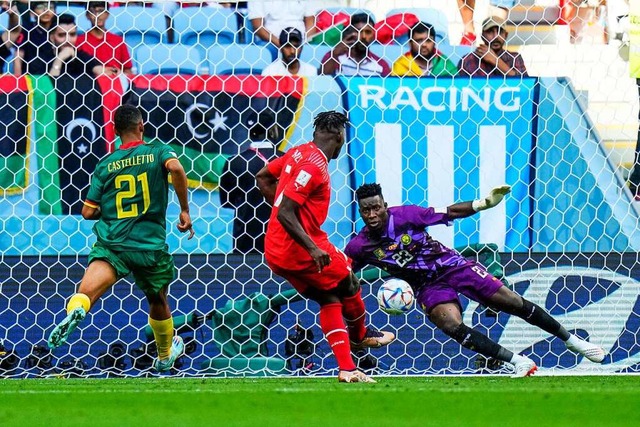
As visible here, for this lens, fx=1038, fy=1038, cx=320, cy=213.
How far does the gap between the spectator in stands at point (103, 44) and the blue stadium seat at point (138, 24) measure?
22cm

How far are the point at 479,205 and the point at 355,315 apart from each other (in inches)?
38.7

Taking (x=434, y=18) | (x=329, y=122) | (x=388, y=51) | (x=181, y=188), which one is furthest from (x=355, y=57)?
(x=181, y=188)

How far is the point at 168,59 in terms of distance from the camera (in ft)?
27.1

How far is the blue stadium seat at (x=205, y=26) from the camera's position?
8910mm

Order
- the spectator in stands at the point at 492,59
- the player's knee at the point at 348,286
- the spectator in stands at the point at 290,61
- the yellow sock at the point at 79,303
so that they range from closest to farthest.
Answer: the yellow sock at the point at 79,303
the player's knee at the point at 348,286
the spectator in stands at the point at 492,59
the spectator in stands at the point at 290,61

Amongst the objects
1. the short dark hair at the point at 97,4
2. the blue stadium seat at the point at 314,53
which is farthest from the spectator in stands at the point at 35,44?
the blue stadium seat at the point at 314,53

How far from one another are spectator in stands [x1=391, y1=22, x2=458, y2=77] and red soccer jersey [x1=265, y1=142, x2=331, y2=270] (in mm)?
2197

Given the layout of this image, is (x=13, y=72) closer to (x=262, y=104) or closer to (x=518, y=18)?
(x=262, y=104)

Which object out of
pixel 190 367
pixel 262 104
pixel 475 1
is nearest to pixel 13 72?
pixel 262 104

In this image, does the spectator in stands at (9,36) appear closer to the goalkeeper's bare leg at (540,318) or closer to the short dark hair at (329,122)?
the short dark hair at (329,122)

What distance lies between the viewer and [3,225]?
22.7ft

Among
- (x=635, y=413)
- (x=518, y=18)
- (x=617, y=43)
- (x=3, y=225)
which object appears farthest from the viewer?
(x=518, y=18)

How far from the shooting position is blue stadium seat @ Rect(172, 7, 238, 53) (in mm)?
8910

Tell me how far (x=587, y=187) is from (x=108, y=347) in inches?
138
